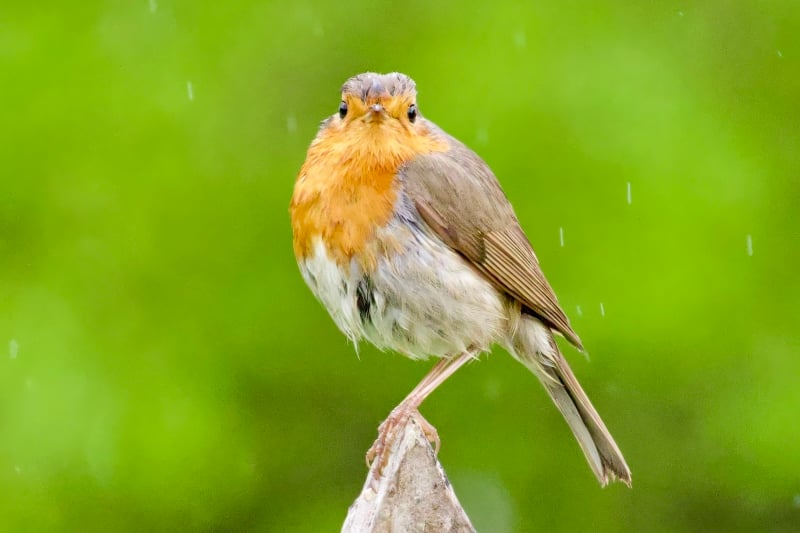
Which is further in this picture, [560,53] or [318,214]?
[560,53]

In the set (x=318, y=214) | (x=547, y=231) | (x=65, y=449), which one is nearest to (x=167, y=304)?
(x=65, y=449)

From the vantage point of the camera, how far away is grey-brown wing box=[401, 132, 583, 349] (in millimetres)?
4500

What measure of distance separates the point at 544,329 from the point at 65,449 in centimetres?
220

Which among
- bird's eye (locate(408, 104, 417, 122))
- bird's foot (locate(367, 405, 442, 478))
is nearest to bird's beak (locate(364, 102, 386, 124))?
bird's eye (locate(408, 104, 417, 122))

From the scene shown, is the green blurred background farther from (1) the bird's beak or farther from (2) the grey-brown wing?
(1) the bird's beak

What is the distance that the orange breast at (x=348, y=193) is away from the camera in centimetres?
428

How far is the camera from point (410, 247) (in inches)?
173

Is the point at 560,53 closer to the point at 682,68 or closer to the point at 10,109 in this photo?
the point at 682,68

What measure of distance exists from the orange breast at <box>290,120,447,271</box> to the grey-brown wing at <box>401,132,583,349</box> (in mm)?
90

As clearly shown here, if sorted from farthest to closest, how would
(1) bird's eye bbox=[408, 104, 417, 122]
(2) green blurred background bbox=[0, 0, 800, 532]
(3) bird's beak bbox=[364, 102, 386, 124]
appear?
(2) green blurred background bbox=[0, 0, 800, 532]
(1) bird's eye bbox=[408, 104, 417, 122]
(3) bird's beak bbox=[364, 102, 386, 124]

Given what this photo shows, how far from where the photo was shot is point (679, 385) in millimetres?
6277

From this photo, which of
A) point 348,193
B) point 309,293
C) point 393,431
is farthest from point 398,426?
point 309,293

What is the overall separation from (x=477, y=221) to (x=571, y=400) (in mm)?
683

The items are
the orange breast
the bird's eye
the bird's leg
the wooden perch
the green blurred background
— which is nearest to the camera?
the wooden perch
